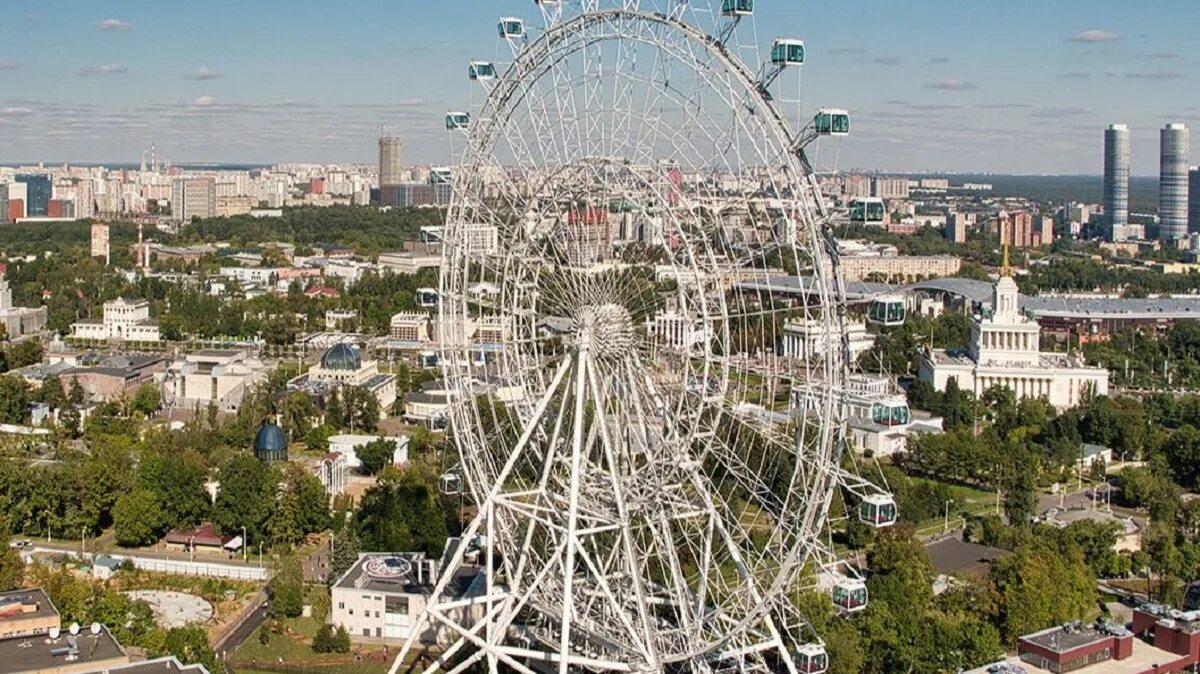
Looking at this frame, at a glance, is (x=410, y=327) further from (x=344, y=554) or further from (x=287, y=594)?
(x=287, y=594)

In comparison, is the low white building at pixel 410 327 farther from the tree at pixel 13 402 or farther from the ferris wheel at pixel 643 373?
the ferris wheel at pixel 643 373

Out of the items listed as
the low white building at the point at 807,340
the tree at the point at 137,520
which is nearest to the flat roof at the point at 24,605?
the tree at the point at 137,520

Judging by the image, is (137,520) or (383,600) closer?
(383,600)

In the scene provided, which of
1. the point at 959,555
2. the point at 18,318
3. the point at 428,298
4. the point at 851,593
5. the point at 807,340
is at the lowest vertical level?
the point at 959,555

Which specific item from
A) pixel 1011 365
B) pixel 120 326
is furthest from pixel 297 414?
pixel 1011 365

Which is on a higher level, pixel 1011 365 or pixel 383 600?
pixel 1011 365

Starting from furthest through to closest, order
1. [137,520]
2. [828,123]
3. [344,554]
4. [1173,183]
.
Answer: [1173,183]
[137,520]
[344,554]
[828,123]

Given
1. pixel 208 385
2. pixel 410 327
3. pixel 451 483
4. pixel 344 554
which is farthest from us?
pixel 410 327
